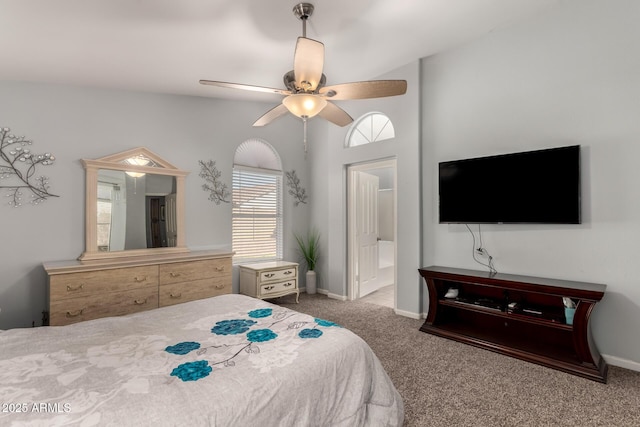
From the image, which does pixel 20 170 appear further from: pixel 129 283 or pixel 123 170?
pixel 129 283

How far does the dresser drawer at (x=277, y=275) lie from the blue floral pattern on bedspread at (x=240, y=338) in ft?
6.77

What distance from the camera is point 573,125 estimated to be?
281 centimetres

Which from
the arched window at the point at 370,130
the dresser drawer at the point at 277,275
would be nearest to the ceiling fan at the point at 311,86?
the arched window at the point at 370,130

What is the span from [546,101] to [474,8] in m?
1.08

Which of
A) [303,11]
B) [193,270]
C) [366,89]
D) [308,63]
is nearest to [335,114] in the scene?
[366,89]

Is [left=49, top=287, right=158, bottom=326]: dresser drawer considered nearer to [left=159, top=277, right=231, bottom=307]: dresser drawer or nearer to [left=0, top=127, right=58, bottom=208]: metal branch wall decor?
[left=159, top=277, right=231, bottom=307]: dresser drawer

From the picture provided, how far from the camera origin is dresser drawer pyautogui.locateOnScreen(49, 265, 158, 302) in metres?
2.77

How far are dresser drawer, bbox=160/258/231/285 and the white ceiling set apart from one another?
6.49ft

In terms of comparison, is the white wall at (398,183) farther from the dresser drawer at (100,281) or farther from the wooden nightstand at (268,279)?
the dresser drawer at (100,281)

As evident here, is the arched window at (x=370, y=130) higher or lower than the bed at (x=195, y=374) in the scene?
higher

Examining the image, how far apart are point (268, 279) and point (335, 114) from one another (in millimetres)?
2415

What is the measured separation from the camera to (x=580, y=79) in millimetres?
2775

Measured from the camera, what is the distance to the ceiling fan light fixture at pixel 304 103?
86.4 inches

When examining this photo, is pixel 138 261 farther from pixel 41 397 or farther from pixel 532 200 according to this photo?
pixel 532 200
